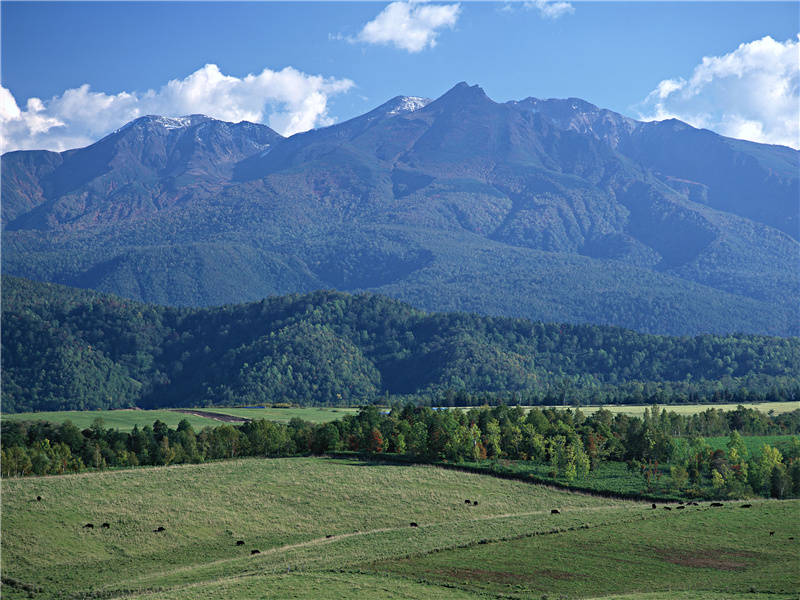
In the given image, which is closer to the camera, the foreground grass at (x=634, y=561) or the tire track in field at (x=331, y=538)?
the foreground grass at (x=634, y=561)

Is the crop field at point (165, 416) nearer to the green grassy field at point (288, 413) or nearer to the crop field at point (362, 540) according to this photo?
the green grassy field at point (288, 413)

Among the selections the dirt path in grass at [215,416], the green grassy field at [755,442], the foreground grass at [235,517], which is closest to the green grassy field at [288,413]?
the dirt path in grass at [215,416]

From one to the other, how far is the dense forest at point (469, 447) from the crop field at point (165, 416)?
78.1 feet

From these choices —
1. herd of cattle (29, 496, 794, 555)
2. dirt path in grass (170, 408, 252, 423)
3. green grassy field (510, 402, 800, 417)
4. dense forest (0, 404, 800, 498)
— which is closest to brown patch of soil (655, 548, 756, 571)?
herd of cattle (29, 496, 794, 555)

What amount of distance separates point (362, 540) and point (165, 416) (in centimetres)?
10608

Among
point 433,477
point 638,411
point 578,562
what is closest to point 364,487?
point 433,477

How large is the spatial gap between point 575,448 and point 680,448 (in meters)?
13.7

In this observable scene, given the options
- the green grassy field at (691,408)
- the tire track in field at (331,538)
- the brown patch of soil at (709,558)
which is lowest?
the tire track in field at (331,538)

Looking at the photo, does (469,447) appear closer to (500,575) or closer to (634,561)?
(634,561)

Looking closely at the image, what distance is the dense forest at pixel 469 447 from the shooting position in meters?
97.5

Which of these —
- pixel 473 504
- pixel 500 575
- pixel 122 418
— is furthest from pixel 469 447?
pixel 122 418

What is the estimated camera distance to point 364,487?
302 ft

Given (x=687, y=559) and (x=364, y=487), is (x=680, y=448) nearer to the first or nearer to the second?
(x=364, y=487)

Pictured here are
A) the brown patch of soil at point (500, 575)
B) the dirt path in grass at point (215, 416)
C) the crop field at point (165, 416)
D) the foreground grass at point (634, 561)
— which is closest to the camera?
the foreground grass at point (634, 561)
